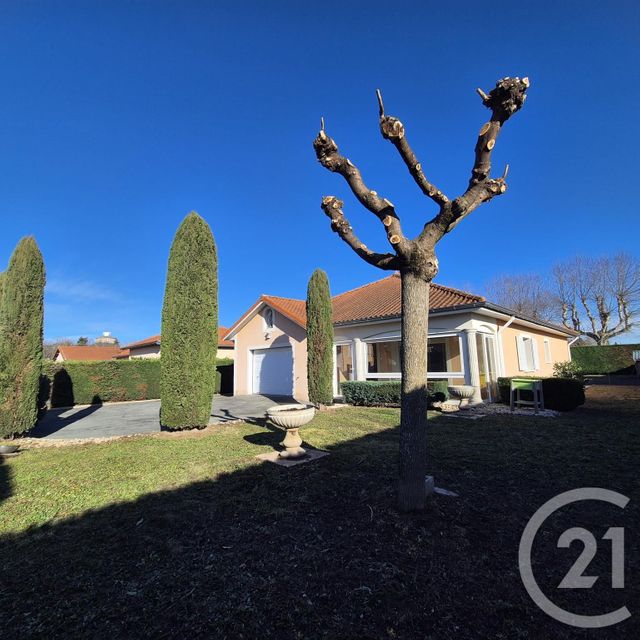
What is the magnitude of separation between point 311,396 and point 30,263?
8.90 metres

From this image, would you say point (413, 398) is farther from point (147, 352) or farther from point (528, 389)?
point (147, 352)

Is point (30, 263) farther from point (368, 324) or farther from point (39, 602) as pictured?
point (368, 324)

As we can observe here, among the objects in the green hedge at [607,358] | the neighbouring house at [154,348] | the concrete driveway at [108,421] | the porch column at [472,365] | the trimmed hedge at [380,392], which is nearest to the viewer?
the concrete driveway at [108,421]

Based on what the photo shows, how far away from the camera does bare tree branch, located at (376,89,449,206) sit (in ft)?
11.0

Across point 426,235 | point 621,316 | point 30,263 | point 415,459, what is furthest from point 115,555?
point 621,316

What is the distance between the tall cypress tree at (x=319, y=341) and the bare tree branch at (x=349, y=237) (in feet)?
26.8

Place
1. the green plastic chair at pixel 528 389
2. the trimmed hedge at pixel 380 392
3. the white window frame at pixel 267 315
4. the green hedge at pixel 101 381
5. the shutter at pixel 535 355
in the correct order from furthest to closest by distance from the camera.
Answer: the white window frame at pixel 267 315 < the shutter at pixel 535 355 < the green hedge at pixel 101 381 < the trimmed hedge at pixel 380 392 < the green plastic chair at pixel 528 389

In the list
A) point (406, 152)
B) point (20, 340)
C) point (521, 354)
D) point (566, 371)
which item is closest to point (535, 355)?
point (566, 371)

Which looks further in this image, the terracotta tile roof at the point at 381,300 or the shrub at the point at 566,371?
the shrub at the point at 566,371

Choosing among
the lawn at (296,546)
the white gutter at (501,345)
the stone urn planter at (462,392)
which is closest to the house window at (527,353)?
the white gutter at (501,345)

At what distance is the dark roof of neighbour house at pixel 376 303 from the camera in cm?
1152

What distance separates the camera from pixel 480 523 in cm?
325

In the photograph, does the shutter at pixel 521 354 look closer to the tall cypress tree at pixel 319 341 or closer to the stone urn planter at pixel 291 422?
the tall cypress tree at pixel 319 341

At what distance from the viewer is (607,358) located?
2541cm
